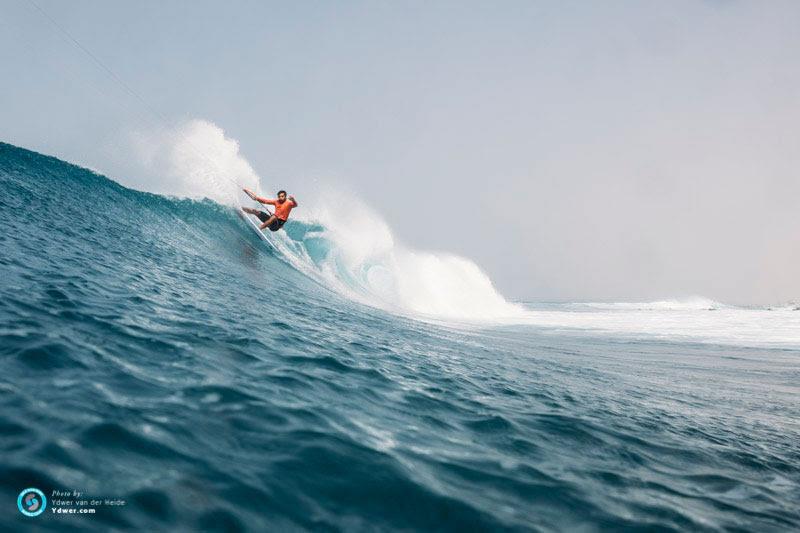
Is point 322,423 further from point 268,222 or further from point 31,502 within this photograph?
point 268,222

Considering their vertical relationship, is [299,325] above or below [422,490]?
above

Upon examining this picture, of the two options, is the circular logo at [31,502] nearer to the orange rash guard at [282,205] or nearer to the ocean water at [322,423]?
the ocean water at [322,423]

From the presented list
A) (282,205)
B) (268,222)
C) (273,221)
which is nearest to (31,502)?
(282,205)

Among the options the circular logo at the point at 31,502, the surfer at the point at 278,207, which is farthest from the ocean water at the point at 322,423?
the surfer at the point at 278,207

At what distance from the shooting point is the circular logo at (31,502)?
2014 mm

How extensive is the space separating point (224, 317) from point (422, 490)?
16.8 ft

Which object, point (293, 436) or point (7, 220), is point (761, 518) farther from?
point (7, 220)

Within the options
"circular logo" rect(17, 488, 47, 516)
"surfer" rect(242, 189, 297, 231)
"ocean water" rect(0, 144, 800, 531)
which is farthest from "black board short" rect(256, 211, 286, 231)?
"circular logo" rect(17, 488, 47, 516)

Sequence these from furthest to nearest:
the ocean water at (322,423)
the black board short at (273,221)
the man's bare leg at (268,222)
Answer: the black board short at (273,221), the man's bare leg at (268,222), the ocean water at (322,423)

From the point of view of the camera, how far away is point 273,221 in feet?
53.6

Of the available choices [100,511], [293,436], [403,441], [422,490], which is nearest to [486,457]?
[403,441]

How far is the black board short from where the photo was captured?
1635cm

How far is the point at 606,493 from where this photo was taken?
322 cm

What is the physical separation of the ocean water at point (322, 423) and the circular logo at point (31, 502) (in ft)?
0.14
